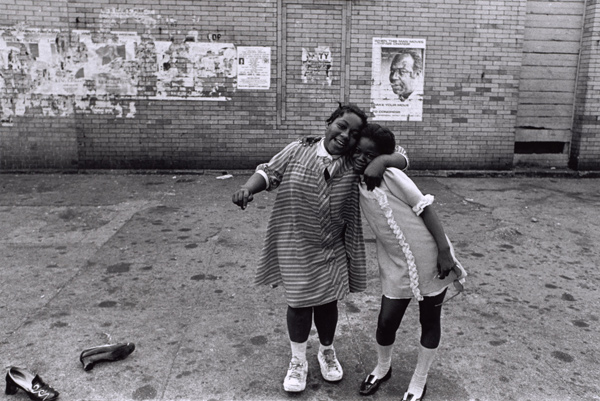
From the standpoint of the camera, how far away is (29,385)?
2646 millimetres

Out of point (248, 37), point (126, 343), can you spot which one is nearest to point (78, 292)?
point (126, 343)

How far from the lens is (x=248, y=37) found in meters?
8.03

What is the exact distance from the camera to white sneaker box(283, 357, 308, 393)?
2.73 metres

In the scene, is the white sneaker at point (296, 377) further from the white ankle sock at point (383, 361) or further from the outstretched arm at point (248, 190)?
the outstretched arm at point (248, 190)

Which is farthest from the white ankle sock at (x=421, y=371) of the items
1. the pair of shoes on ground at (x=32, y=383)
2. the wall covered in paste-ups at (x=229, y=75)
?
the wall covered in paste-ups at (x=229, y=75)

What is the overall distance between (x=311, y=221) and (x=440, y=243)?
0.64m

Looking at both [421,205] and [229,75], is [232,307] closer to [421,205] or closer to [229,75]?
[421,205]

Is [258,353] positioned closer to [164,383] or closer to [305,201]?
[164,383]

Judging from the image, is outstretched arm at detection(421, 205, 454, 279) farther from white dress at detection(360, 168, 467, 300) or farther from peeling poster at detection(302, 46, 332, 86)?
peeling poster at detection(302, 46, 332, 86)

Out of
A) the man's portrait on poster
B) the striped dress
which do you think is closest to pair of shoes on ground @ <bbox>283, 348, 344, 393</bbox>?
the striped dress

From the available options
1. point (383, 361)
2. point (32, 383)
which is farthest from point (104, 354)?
point (383, 361)

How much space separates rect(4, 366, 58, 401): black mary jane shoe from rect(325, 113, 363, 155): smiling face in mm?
1850

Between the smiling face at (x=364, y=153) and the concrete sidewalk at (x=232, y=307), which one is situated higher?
the smiling face at (x=364, y=153)

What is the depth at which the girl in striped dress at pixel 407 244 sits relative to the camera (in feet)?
8.18
